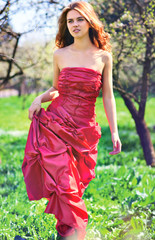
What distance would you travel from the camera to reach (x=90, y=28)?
278 centimetres

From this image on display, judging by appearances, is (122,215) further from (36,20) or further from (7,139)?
(7,139)

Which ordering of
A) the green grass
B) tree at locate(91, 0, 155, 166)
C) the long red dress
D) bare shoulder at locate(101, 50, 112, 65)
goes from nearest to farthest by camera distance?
1. the long red dress
2. bare shoulder at locate(101, 50, 112, 65)
3. the green grass
4. tree at locate(91, 0, 155, 166)

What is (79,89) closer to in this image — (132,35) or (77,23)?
(77,23)

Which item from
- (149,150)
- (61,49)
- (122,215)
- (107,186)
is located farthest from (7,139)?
(61,49)

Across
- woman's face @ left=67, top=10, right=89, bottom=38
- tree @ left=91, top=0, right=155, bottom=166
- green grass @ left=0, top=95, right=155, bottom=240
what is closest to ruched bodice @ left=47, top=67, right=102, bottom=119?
woman's face @ left=67, top=10, right=89, bottom=38

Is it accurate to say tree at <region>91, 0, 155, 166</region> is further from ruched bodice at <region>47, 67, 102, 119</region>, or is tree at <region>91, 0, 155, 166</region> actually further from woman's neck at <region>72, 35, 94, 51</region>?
ruched bodice at <region>47, 67, 102, 119</region>

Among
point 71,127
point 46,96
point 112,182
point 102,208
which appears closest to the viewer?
point 71,127

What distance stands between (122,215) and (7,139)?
6099mm

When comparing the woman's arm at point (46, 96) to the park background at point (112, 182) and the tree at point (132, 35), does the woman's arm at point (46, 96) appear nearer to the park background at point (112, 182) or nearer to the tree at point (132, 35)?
the park background at point (112, 182)

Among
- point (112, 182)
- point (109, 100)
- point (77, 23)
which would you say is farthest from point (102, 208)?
point (77, 23)

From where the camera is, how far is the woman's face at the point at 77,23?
2.53 m

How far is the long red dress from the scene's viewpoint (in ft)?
7.42

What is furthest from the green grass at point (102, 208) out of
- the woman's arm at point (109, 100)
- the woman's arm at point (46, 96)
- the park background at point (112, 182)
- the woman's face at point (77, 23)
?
the woman's face at point (77, 23)

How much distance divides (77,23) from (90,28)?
0.26 metres
